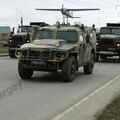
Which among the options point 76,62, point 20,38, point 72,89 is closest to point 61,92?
point 72,89

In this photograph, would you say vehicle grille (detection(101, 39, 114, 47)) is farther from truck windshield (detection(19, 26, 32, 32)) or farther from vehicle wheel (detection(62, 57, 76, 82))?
vehicle wheel (detection(62, 57, 76, 82))

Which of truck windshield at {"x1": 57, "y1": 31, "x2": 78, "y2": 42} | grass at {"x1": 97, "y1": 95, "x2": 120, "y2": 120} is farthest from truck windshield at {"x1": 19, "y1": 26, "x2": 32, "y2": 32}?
grass at {"x1": 97, "y1": 95, "x2": 120, "y2": 120}

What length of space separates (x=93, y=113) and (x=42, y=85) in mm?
5338

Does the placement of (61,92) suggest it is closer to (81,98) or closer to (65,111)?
(81,98)

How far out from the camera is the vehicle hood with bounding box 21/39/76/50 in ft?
51.3

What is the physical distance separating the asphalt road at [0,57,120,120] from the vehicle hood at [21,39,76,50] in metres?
1.17

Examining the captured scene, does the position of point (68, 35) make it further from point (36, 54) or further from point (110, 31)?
point (110, 31)

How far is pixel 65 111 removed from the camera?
31.9ft

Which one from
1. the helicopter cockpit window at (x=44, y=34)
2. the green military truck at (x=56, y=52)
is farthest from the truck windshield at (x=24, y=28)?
the helicopter cockpit window at (x=44, y=34)

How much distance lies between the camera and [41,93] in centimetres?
1277

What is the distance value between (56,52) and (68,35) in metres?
1.87

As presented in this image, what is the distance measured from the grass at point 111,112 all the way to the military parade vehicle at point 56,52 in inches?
210

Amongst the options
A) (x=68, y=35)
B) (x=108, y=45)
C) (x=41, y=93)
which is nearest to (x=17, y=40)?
(x=108, y=45)

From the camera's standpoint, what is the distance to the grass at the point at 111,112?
857 cm
